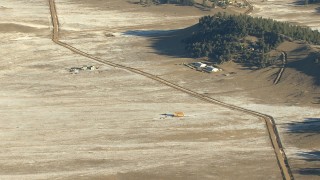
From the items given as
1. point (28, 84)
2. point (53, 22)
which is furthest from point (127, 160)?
point (53, 22)

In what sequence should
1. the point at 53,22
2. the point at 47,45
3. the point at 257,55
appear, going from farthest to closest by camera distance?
1. the point at 53,22
2. the point at 47,45
3. the point at 257,55

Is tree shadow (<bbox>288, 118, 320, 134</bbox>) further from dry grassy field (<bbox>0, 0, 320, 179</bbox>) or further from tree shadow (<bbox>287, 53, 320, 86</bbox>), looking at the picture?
tree shadow (<bbox>287, 53, 320, 86</bbox>)

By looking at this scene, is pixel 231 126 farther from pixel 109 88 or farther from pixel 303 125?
pixel 109 88

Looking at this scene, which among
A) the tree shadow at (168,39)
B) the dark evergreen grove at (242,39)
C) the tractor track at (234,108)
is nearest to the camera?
the tractor track at (234,108)

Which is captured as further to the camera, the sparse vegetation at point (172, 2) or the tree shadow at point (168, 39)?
the sparse vegetation at point (172, 2)

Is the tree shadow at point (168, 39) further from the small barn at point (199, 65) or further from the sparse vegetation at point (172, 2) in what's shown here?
the sparse vegetation at point (172, 2)

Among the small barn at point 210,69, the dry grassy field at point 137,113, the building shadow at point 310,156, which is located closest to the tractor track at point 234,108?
the dry grassy field at point 137,113

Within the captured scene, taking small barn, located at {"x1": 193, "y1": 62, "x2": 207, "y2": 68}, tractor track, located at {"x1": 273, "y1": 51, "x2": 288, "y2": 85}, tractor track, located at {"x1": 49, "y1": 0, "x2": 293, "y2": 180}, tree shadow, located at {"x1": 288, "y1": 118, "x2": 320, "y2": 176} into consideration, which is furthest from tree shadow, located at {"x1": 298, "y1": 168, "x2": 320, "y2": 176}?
small barn, located at {"x1": 193, "y1": 62, "x2": 207, "y2": 68}
